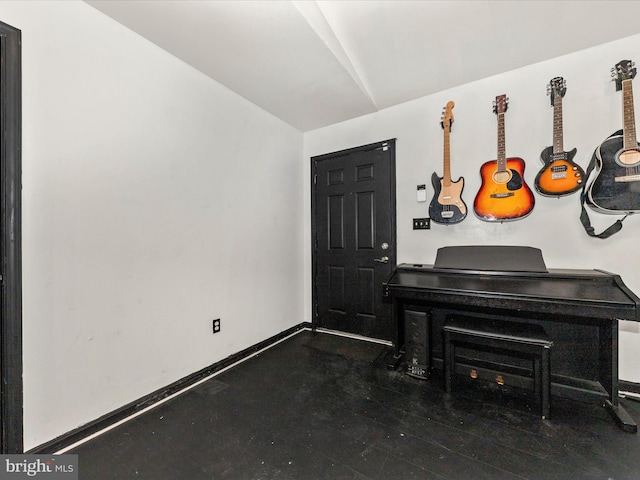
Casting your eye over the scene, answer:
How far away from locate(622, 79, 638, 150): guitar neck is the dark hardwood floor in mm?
1746

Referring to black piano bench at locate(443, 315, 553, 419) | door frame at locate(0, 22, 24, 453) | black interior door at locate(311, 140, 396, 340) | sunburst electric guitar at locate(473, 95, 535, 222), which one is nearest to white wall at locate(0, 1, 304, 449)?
door frame at locate(0, 22, 24, 453)

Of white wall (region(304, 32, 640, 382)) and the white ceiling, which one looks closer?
the white ceiling

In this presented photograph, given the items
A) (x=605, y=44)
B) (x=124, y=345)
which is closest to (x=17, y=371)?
(x=124, y=345)

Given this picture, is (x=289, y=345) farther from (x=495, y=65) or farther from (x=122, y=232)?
(x=495, y=65)

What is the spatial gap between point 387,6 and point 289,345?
2928 millimetres

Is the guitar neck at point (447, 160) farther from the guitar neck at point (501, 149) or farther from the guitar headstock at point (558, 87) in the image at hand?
the guitar headstock at point (558, 87)

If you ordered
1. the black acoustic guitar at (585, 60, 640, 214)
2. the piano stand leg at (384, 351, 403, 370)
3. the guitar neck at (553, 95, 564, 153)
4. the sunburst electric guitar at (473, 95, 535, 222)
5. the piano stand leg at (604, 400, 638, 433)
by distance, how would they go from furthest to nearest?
the piano stand leg at (384, 351, 403, 370)
the sunburst electric guitar at (473, 95, 535, 222)
the guitar neck at (553, 95, 564, 153)
the black acoustic guitar at (585, 60, 640, 214)
the piano stand leg at (604, 400, 638, 433)

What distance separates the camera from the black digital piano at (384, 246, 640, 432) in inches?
62.5

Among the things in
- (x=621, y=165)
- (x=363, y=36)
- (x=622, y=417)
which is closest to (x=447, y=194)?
(x=621, y=165)

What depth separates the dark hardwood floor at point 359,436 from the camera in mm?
1289

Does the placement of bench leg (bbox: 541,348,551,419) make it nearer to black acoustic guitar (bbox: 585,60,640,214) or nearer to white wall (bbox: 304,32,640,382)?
white wall (bbox: 304,32,640,382)

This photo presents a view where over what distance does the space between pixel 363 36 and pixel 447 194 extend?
1.46 metres

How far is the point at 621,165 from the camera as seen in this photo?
6.02 feet

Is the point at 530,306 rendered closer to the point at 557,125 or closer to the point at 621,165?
the point at 621,165
